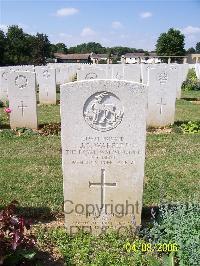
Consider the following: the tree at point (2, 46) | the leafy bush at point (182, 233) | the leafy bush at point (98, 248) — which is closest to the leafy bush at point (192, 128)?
the leafy bush at point (182, 233)

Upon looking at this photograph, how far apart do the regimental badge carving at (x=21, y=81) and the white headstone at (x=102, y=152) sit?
244 inches

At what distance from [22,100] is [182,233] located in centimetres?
738

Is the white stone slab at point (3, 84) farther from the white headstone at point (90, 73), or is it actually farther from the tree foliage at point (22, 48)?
the tree foliage at point (22, 48)

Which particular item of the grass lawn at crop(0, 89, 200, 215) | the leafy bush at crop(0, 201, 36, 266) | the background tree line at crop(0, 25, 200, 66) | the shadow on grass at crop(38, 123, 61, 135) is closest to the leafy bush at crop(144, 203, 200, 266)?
the grass lawn at crop(0, 89, 200, 215)

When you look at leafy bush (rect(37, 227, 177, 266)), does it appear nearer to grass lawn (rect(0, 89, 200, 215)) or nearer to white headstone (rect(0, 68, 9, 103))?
grass lawn (rect(0, 89, 200, 215))

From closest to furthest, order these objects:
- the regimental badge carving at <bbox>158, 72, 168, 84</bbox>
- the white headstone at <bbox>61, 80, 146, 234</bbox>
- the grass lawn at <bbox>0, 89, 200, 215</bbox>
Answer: the white headstone at <bbox>61, 80, 146, 234</bbox> → the grass lawn at <bbox>0, 89, 200, 215</bbox> → the regimental badge carving at <bbox>158, 72, 168, 84</bbox>

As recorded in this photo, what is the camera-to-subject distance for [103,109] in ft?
14.4

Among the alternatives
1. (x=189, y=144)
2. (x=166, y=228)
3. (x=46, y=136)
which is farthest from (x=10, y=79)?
(x=166, y=228)

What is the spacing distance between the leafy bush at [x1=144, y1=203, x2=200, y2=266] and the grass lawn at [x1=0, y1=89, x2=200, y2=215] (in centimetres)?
73

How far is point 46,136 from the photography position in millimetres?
9938

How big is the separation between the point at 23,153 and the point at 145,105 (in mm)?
4668

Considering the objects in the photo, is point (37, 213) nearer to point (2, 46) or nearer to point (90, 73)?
point (90, 73)

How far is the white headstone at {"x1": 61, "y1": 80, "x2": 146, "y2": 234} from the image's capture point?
170 inches

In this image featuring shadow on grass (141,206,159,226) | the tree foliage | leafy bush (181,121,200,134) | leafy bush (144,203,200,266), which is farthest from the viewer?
the tree foliage
